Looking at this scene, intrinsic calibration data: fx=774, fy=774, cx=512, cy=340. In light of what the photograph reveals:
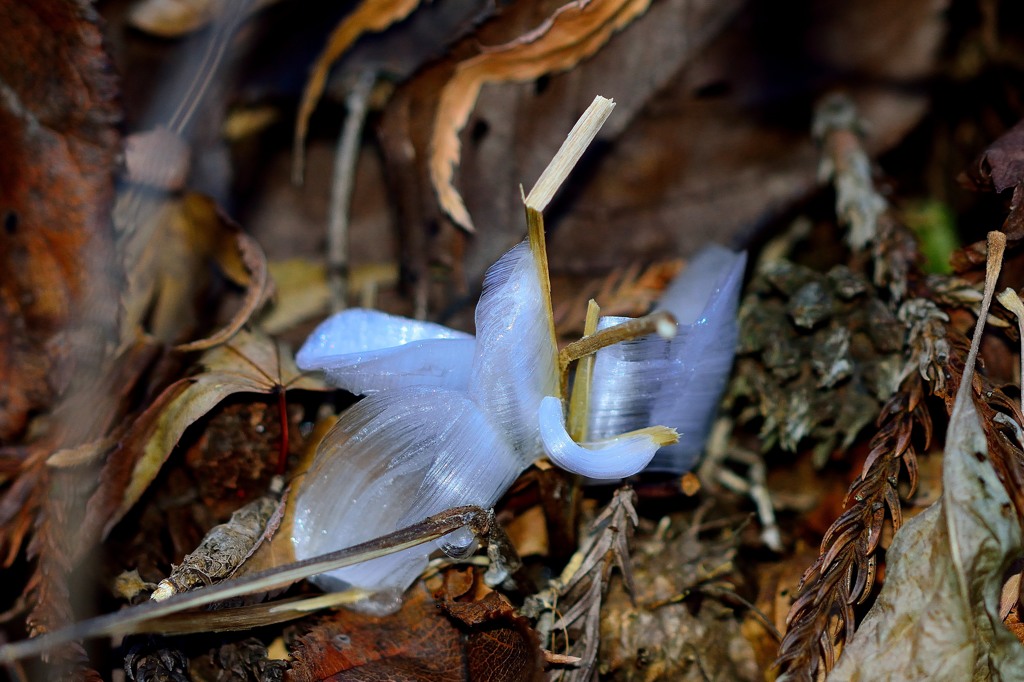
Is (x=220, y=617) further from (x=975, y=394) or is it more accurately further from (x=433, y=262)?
(x=975, y=394)

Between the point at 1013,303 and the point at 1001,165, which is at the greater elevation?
the point at 1001,165

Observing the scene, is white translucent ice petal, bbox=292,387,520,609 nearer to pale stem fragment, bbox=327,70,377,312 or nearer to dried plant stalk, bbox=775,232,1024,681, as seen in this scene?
dried plant stalk, bbox=775,232,1024,681

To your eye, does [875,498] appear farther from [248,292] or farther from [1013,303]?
[248,292]

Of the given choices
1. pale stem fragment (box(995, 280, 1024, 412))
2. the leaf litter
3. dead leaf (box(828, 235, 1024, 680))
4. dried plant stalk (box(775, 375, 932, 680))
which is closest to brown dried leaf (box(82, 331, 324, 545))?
the leaf litter

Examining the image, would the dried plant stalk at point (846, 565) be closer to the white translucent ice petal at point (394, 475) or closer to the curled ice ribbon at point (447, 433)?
the curled ice ribbon at point (447, 433)

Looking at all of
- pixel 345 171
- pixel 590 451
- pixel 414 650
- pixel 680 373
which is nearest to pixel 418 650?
pixel 414 650

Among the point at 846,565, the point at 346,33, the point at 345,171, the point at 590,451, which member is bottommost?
the point at 846,565
